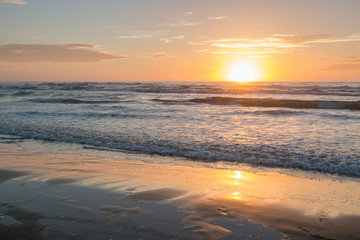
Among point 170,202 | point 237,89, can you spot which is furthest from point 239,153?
point 237,89

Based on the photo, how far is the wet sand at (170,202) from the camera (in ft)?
11.7

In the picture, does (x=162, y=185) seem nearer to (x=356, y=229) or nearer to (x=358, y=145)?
(x=356, y=229)

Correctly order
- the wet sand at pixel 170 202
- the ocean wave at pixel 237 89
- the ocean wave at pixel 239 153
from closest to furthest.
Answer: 1. the wet sand at pixel 170 202
2. the ocean wave at pixel 239 153
3. the ocean wave at pixel 237 89

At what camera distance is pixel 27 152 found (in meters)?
8.48

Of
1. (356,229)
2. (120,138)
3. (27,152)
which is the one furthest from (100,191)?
(120,138)

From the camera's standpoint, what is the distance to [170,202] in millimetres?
4531

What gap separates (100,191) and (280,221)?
2840mm

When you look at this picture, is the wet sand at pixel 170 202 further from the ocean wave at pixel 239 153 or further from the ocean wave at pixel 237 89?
the ocean wave at pixel 237 89

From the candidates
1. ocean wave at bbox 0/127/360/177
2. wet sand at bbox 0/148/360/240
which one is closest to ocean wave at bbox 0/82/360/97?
ocean wave at bbox 0/127/360/177

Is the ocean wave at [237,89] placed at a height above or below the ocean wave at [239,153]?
above

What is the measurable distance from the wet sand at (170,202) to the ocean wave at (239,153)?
0.62 m

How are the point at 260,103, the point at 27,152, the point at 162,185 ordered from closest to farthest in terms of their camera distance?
the point at 162,185 < the point at 27,152 < the point at 260,103

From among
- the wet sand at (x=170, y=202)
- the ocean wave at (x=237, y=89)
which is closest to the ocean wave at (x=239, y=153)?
the wet sand at (x=170, y=202)

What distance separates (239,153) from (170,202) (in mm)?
4170
